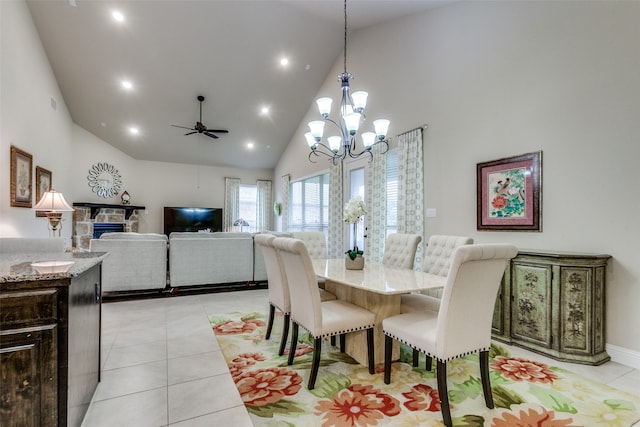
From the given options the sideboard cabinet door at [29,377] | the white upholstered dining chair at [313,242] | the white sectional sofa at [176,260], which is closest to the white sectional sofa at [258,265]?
the white sectional sofa at [176,260]

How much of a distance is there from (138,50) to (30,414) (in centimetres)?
597

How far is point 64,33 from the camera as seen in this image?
5156 millimetres

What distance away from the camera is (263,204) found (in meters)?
10.0

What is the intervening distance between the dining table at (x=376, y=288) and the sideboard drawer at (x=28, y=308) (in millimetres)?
1611

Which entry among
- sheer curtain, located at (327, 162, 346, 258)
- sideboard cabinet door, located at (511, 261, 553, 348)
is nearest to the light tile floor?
sideboard cabinet door, located at (511, 261, 553, 348)

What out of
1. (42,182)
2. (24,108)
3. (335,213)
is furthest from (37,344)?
(42,182)

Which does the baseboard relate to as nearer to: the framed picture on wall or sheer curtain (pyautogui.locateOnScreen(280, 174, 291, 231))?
sheer curtain (pyautogui.locateOnScreen(280, 174, 291, 231))

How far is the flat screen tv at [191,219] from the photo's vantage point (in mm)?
8617

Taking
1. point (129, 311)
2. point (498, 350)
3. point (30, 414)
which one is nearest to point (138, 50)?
point (129, 311)

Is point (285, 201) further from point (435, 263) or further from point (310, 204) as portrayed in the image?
point (435, 263)

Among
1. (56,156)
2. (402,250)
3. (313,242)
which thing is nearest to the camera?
(402,250)

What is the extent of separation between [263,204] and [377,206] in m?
5.61

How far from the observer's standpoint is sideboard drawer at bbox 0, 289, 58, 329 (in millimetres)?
1255

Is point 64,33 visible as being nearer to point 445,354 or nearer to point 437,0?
point 437,0
